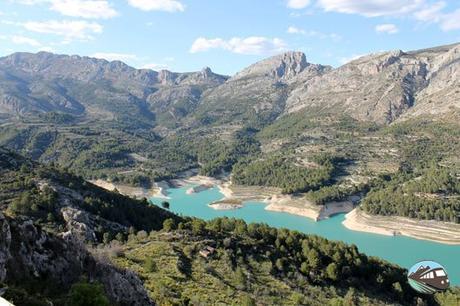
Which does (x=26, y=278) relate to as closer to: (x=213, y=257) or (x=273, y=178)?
(x=213, y=257)

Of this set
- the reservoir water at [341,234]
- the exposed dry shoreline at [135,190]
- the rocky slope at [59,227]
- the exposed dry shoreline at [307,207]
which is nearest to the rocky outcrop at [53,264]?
the rocky slope at [59,227]

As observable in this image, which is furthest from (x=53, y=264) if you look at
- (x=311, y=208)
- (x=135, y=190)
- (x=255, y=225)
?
(x=135, y=190)

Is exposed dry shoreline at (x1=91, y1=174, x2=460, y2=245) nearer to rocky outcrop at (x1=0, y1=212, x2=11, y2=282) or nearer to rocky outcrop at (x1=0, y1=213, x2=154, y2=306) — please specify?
rocky outcrop at (x1=0, y1=213, x2=154, y2=306)

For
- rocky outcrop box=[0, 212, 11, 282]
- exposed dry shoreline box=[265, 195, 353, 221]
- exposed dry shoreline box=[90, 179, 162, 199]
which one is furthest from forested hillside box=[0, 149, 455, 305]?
exposed dry shoreline box=[90, 179, 162, 199]

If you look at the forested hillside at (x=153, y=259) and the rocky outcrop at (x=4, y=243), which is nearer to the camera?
the rocky outcrop at (x=4, y=243)

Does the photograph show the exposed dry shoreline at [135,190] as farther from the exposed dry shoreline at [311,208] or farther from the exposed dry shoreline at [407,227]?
the exposed dry shoreline at [407,227]
